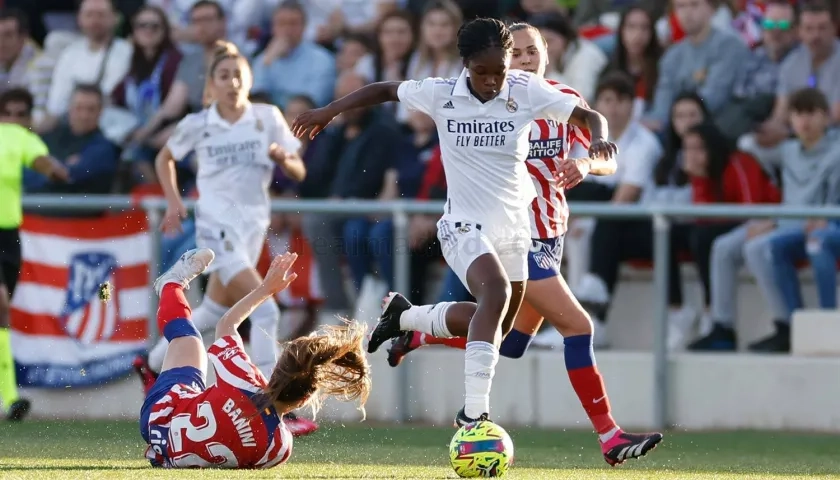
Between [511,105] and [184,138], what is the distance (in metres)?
3.59

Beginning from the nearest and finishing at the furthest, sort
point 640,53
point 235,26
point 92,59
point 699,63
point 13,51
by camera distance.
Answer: point 699,63
point 640,53
point 92,59
point 235,26
point 13,51

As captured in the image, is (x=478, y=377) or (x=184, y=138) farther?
(x=184, y=138)

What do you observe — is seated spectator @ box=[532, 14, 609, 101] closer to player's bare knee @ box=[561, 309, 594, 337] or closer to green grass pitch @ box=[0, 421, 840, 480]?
green grass pitch @ box=[0, 421, 840, 480]

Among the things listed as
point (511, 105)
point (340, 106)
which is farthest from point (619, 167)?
point (340, 106)

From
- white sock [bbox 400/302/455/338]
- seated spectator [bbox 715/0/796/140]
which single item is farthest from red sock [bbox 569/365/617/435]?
seated spectator [bbox 715/0/796/140]

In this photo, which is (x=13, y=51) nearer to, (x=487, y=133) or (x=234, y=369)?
(x=487, y=133)

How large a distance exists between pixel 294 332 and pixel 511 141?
4.33 m

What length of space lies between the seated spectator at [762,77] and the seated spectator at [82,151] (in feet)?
16.3

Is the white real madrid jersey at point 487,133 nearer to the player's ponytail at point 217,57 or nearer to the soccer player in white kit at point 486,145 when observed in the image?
the soccer player in white kit at point 486,145

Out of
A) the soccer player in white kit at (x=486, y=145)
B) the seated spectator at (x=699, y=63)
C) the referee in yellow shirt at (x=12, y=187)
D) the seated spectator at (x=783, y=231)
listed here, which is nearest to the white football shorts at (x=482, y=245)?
the soccer player in white kit at (x=486, y=145)

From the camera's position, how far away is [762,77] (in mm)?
11672

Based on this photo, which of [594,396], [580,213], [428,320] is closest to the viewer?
[594,396]

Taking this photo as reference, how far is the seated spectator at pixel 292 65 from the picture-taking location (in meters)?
12.9

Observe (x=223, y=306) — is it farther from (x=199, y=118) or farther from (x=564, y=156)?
(x=564, y=156)
